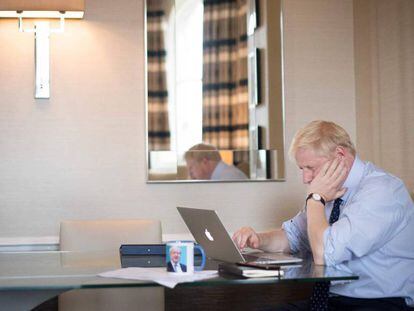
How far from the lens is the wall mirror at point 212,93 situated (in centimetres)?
410

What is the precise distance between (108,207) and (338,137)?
1.54 m

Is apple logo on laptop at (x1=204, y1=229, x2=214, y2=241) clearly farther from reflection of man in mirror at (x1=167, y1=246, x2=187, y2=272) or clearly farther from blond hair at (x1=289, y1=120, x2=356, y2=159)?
blond hair at (x1=289, y1=120, x2=356, y2=159)

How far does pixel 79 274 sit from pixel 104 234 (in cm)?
112

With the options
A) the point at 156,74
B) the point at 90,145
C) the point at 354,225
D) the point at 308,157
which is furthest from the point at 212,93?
the point at 354,225

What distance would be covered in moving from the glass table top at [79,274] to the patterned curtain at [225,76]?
124 centimetres

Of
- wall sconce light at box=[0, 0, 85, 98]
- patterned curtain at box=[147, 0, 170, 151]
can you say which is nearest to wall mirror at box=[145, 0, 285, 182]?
patterned curtain at box=[147, 0, 170, 151]

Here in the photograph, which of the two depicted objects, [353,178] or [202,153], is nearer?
[353,178]

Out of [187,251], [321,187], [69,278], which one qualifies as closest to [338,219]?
[321,187]

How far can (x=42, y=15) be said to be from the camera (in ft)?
13.0

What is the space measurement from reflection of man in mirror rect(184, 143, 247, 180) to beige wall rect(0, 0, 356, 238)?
0.22 ft

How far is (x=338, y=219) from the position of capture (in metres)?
2.93

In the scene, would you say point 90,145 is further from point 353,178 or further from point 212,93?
point 353,178

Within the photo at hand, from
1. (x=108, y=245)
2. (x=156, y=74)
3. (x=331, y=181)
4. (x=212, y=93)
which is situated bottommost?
(x=108, y=245)

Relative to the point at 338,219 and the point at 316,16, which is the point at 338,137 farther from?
the point at 316,16
